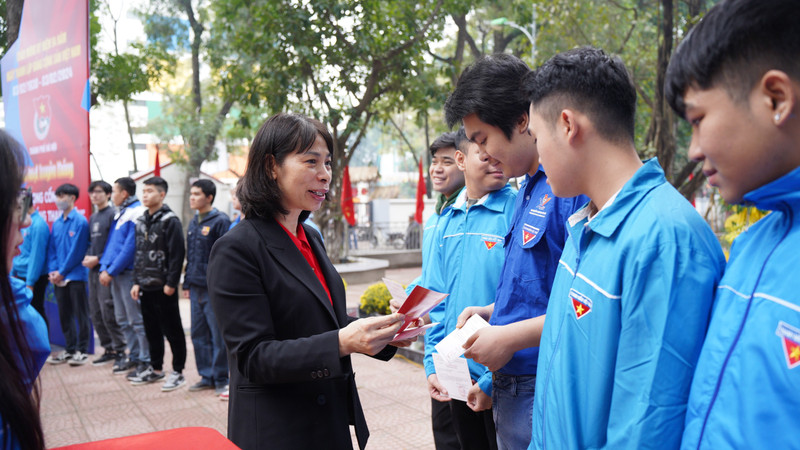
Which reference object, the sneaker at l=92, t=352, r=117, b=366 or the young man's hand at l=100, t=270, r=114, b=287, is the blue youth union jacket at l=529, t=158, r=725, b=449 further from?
the sneaker at l=92, t=352, r=117, b=366

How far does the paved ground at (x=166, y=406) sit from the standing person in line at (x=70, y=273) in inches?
21.0

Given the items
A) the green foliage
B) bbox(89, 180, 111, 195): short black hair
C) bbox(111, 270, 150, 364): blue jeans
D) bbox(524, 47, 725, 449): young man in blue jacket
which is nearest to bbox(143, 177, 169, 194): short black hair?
bbox(111, 270, 150, 364): blue jeans

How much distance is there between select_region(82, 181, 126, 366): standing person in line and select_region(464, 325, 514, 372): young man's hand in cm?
612

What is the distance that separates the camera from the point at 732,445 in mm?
981

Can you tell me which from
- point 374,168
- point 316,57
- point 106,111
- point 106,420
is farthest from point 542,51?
point 106,111

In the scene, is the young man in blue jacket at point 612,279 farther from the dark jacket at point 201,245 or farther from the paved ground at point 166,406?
the dark jacket at point 201,245

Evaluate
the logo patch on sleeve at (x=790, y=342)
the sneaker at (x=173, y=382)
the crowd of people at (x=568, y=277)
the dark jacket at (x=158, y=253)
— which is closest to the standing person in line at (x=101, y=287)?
the dark jacket at (x=158, y=253)

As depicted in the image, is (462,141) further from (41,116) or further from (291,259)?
(41,116)

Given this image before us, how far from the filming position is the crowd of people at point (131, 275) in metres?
5.95

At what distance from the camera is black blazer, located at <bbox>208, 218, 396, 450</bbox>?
186 cm

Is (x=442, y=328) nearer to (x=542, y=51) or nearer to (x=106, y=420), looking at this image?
(x=106, y=420)

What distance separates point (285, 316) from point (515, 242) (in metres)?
0.83

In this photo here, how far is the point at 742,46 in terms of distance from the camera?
1049 millimetres

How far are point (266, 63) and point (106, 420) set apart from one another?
687 centimetres
